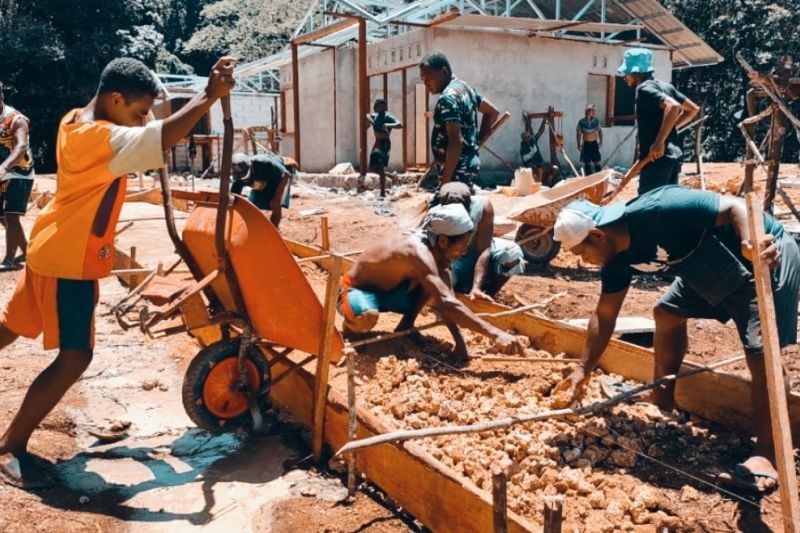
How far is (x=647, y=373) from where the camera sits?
4090mm

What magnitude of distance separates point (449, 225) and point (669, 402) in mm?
1499

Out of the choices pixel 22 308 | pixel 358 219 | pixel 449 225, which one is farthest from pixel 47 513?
pixel 358 219

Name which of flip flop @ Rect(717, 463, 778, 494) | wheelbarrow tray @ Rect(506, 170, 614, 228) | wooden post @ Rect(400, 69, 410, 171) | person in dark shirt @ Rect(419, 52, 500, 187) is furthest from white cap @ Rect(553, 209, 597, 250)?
wooden post @ Rect(400, 69, 410, 171)

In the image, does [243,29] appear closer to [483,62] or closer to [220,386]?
[483,62]

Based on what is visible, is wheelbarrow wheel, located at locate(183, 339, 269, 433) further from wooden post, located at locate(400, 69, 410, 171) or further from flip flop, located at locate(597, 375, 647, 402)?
wooden post, located at locate(400, 69, 410, 171)

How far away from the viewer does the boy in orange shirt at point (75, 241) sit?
3.04 meters

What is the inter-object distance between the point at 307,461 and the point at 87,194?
1604 millimetres

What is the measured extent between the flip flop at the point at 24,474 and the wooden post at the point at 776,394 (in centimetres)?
290

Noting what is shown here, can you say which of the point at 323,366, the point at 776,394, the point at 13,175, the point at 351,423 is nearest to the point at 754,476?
the point at 776,394

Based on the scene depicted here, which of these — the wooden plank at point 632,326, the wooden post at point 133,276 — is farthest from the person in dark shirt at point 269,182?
the wooden plank at point 632,326

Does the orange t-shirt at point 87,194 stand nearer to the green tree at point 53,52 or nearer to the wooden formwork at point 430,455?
the wooden formwork at point 430,455

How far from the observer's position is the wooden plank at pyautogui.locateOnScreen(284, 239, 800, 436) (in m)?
3.54

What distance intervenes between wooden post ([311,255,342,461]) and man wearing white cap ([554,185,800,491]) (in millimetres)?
1082

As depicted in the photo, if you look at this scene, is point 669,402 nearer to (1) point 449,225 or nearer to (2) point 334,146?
(1) point 449,225
